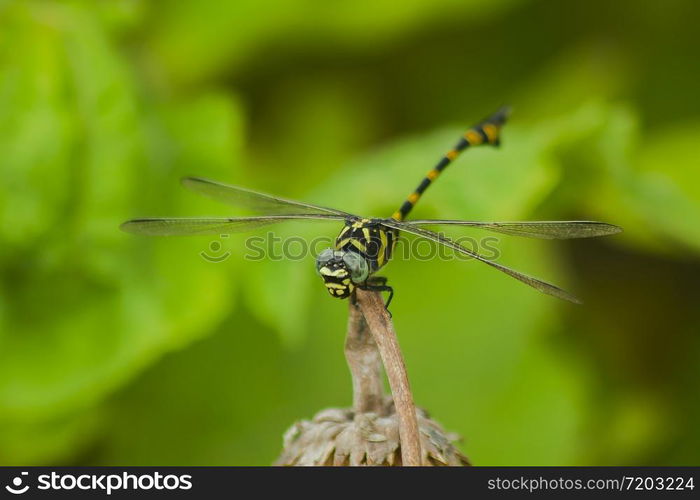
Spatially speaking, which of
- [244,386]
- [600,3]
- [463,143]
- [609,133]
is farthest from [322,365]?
[600,3]

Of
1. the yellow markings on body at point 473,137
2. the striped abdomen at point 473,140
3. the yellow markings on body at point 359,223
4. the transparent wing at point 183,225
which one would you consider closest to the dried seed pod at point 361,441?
the yellow markings on body at point 359,223

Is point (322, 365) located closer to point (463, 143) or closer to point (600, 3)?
point (463, 143)

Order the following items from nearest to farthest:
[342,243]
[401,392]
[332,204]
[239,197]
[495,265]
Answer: [401,392], [495,265], [342,243], [239,197], [332,204]

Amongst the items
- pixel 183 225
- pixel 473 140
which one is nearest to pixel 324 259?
pixel 183 225

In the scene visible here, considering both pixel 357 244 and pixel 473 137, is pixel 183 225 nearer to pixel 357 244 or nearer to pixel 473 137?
pixel 357 244

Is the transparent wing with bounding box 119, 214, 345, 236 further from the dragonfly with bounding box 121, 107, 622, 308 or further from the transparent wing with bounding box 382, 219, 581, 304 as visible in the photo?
the transparent wing with bounding box 382, 219, 581, 304
